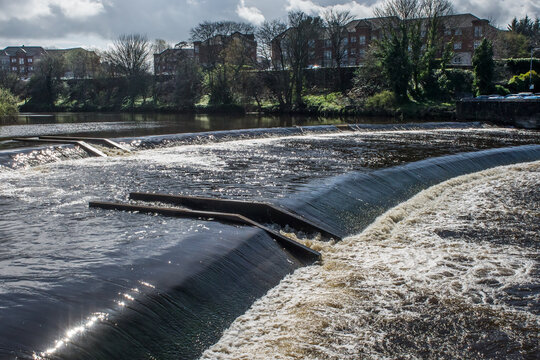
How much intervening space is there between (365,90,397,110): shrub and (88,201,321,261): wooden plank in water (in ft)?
135

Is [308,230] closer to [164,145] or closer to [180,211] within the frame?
[180,211]

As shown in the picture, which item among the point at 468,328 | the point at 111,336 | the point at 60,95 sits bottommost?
the point at 468,328

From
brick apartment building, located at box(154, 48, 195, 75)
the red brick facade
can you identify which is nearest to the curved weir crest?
the red brick facade

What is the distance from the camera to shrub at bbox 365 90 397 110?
157 feet

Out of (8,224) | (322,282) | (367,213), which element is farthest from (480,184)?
(8,224)

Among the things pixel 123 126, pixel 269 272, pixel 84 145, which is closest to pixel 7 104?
pixel 123 126

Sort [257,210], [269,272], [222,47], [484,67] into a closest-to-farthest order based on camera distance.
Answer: [269,272] < [257,210] < [484,67] < [222,47]

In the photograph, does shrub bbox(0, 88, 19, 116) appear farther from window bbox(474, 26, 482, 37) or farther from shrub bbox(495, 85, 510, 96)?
window bbox(474, 26, 482, 37)

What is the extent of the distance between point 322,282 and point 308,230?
6.60ft

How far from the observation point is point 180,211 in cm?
916

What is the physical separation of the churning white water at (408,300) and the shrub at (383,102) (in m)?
38.7

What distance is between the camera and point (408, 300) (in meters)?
6.61

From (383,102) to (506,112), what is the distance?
13.8m

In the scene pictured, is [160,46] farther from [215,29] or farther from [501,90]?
[501,90]
